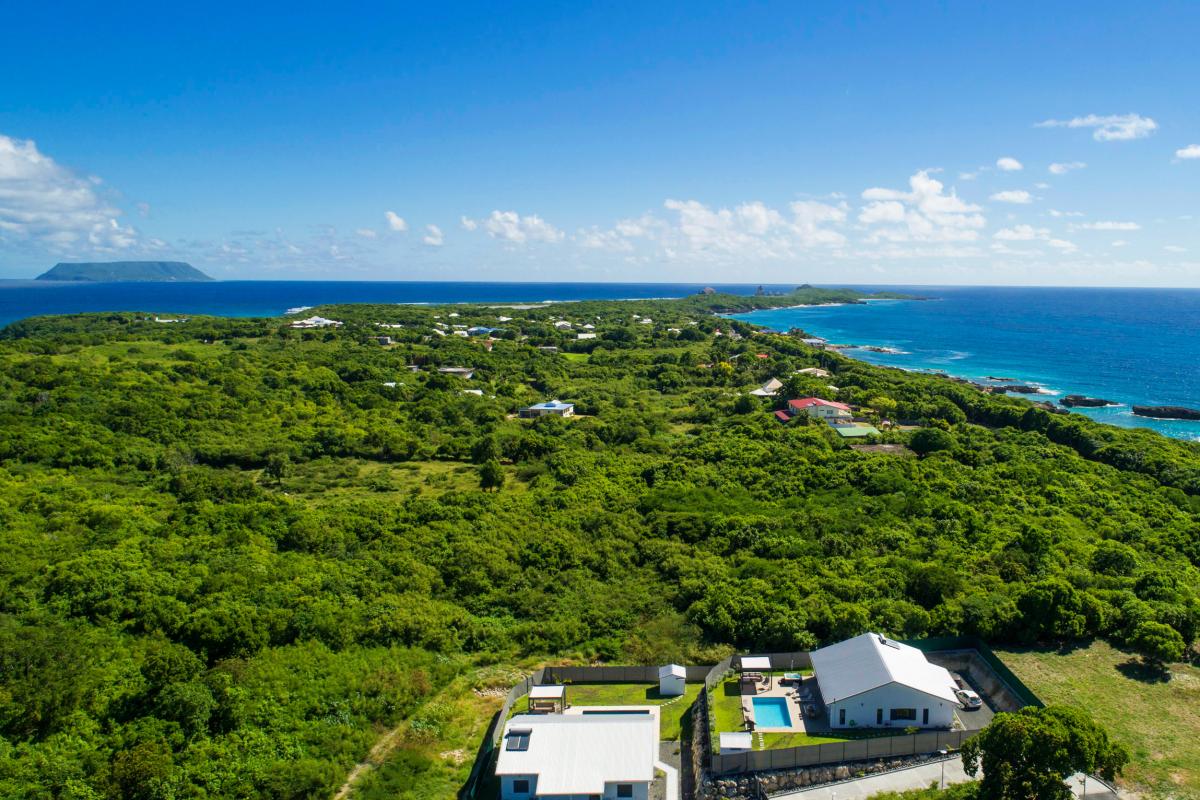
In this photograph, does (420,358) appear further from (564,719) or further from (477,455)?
(564,719)

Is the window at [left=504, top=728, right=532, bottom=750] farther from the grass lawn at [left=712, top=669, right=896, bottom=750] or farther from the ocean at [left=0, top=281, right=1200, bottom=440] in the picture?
the ocean at [left=0, top=281, right=1200, bottom=440]

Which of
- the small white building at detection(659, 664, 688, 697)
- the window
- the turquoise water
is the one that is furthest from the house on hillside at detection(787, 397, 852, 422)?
the window

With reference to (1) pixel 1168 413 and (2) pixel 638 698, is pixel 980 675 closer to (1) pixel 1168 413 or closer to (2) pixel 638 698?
(2) pixel 638 698

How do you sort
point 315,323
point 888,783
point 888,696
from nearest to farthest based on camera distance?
point 888,783 → point 888,696 → point 315,323

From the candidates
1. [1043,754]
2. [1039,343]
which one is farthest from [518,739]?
[1039,343]

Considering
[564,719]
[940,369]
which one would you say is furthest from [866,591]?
[940,369]

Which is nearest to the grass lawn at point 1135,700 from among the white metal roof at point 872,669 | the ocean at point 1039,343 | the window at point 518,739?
the white metal roof at point 872,669

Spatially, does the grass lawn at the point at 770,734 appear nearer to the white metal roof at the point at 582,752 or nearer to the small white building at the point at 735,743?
the small white building at the point at 735,743
